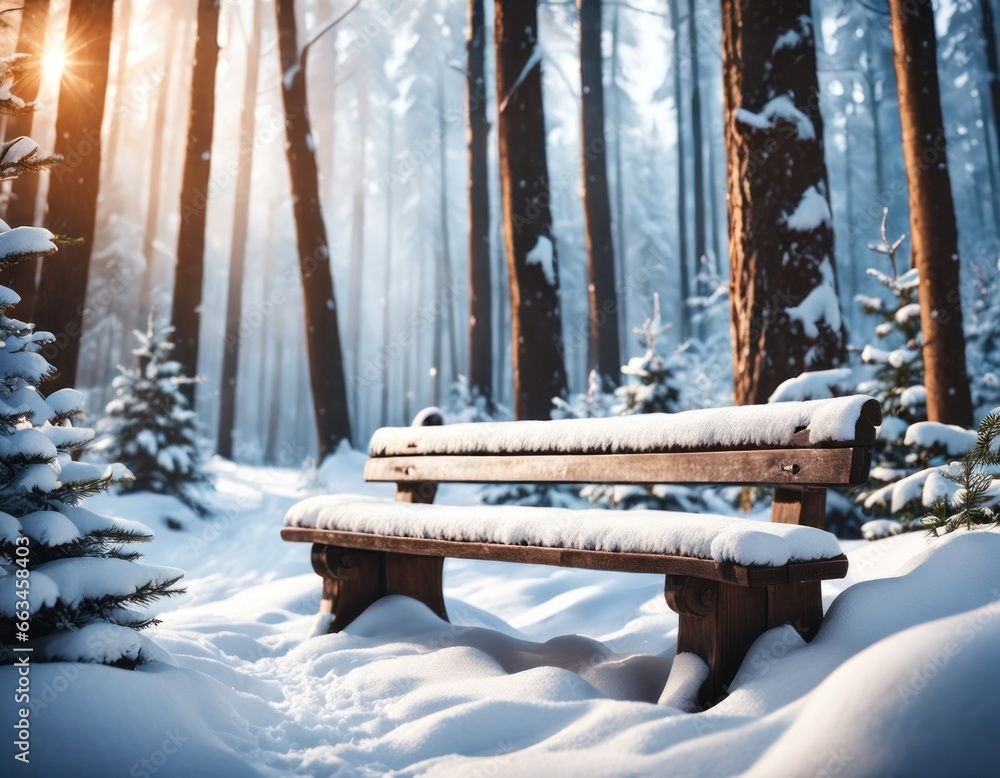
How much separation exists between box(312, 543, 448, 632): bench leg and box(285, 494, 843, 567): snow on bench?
0.34 meters

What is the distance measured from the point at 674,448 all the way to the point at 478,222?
13443mm

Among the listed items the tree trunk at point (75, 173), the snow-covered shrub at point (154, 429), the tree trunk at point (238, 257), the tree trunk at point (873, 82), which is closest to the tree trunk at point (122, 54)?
the tree trunk at point (238, 257)

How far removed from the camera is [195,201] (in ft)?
40.5

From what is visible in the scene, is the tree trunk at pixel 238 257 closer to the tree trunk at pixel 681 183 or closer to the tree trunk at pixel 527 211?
the tree trunk at pixel 527 211

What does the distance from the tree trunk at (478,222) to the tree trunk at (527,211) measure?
5.67m

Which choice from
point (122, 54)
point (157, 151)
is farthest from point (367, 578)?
point (122, 54)

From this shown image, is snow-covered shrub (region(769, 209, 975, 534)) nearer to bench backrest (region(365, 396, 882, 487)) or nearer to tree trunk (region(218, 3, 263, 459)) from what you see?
bench backrest (region(365, 396, 882, 487))

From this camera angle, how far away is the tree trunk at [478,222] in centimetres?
1515

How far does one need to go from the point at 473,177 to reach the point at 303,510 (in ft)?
42.1

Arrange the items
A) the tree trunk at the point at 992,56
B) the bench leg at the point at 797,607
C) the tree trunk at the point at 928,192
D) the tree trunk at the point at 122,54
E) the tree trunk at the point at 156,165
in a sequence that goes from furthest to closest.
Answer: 1. the tree trunk at the point at 156,165
2. the tree trunk at the point at 122,54
3. the tree trunk at the point at 992,56
4. the tree trunk at the point at 928,192
5. the bench leg at the point at 797,607

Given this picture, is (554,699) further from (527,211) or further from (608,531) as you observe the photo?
(527,211)

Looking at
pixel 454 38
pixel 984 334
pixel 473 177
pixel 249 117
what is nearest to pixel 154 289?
pixel 249 117

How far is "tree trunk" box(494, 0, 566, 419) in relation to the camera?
879 centimetres

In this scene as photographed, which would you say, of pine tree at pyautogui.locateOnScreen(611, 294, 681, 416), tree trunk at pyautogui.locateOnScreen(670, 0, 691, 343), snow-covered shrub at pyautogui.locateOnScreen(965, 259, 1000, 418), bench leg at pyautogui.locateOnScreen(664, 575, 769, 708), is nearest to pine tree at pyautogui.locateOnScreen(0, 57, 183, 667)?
bench leg at pyautogui.locateOnScreen(664, 575, 769, 708)
